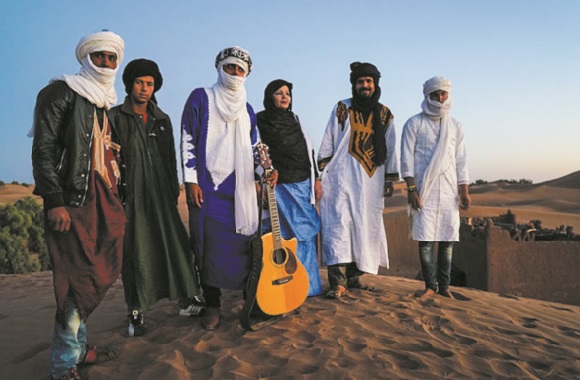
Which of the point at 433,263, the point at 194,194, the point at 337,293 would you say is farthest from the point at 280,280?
the point at 433,263

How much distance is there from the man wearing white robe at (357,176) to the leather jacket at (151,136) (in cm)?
180

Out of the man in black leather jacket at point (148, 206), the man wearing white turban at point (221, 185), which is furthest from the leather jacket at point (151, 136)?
the man wearing white turban at point (221, 185)

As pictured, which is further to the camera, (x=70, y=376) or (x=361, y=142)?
(x=361, y=142)

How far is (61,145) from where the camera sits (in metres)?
3.05

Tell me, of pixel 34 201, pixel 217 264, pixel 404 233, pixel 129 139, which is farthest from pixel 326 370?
pixel 34 201

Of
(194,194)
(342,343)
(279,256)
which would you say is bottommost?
(342,343)

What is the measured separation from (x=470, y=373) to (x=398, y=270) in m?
9.81

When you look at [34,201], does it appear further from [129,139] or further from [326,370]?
[326,370]

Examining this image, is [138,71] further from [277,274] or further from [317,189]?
[317,189]

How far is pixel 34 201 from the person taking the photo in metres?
14.9

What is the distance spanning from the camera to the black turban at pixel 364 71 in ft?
16.3

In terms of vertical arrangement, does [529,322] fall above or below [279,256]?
A: below

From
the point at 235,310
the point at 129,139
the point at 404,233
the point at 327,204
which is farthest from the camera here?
the point at 404,233

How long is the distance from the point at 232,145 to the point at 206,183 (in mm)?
393
